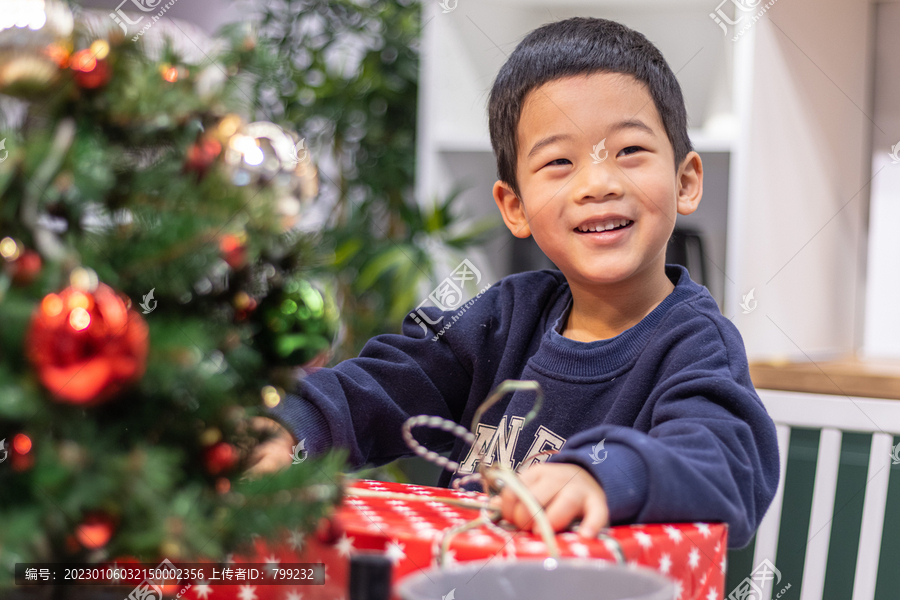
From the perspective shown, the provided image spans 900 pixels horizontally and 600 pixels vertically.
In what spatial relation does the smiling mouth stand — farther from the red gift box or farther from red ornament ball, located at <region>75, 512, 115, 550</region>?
red ornament ball, located at <region>75, 512, 115, 550</region>

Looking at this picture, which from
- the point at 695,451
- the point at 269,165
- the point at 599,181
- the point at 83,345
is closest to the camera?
the point at 83,345

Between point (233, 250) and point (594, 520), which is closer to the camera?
point (233, 250)

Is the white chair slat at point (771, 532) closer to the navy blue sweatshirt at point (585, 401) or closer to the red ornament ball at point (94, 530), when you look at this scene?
the navy blue sweatshirt at point (585, 401)

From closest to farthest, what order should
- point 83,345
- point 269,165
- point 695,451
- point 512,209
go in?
point 83,345 → point 269,165 → point 695,451 → point 512,209

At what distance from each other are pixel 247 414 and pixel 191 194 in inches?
5.3

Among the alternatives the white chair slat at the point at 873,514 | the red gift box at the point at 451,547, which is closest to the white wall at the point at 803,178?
the white chair slat at the point at 873,514

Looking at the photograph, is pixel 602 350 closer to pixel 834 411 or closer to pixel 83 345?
pixel 834 411

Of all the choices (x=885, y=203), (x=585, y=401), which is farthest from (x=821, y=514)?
(x=885, y=203)

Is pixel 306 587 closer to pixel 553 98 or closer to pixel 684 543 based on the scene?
pixel 684 543

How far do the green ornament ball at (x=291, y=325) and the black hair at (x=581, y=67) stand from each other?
530 millimetres

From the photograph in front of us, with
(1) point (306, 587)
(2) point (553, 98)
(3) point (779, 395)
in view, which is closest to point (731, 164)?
(3) point (779, 395)

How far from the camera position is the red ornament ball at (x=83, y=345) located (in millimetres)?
354

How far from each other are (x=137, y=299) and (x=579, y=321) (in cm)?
75

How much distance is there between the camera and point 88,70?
41 cm
